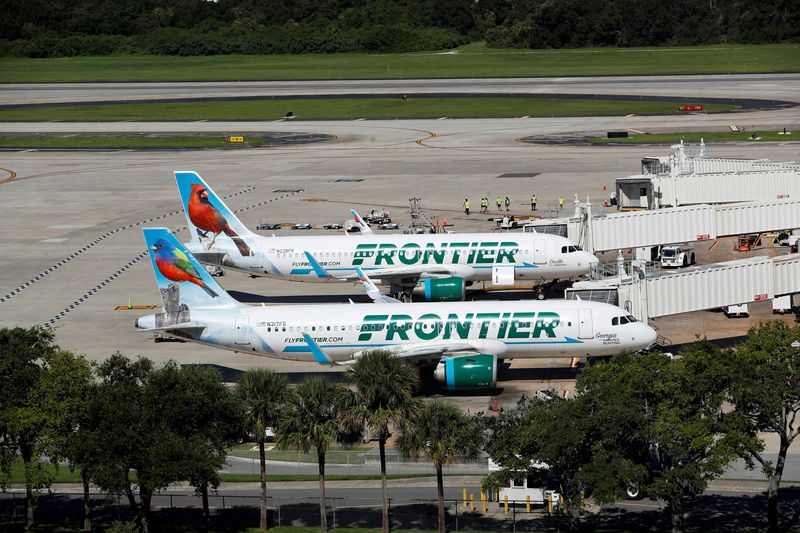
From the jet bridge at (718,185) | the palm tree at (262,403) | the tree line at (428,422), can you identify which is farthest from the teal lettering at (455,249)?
the palm tree at (262,403)

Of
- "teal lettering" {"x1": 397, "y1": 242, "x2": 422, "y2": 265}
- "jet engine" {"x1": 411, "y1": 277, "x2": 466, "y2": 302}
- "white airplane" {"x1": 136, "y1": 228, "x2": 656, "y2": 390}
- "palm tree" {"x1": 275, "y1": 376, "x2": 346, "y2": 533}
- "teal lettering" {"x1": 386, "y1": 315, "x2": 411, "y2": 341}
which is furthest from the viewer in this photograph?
"teal lettering" {"x1": 397, "y1": 242, "x2": 422, "y2": 265}

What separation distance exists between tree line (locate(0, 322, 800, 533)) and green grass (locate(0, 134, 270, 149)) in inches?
5064

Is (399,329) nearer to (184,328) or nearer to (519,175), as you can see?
(184,328)

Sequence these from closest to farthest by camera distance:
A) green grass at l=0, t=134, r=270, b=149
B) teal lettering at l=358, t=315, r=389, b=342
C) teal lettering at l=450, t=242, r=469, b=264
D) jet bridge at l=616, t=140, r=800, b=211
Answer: teal lettering at l=358, t=315, r=389, b=342, teal lettering at l=450, t=242, r=469, b=264, jet bridge at l=616, t=140, r=800, b=211, green grass at l=0, t=134, r=270, b=149

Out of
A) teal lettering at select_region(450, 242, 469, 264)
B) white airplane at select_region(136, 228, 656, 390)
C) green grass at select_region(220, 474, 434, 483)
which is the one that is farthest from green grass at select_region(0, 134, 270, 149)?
green grass at select_region(220, 474, 434, 483)

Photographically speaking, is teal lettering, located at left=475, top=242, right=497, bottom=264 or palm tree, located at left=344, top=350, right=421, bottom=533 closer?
palm tree, located at left=344, top=350, right=421, bottom=533

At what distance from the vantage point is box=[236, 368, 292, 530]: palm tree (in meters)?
51.8

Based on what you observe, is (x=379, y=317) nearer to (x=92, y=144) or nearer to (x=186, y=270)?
(x=186, y=270)

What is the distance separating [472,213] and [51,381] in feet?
248

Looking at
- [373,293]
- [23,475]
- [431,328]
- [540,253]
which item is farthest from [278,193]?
[23,475]

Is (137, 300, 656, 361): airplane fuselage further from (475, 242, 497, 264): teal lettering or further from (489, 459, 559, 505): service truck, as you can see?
(475, 242, 497, 264): teal lettering

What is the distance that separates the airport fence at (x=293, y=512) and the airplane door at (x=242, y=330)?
14.4m

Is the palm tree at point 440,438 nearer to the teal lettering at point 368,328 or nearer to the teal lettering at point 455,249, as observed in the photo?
the teal lettering at point 368,328

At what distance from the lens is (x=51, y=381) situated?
53250 mm
